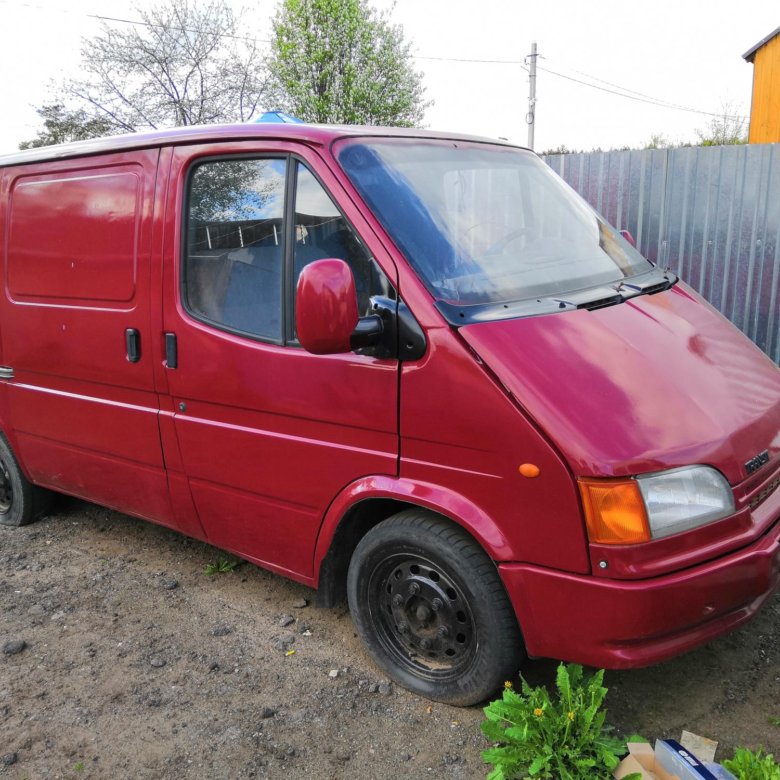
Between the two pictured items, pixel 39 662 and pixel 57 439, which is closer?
pixel 39 662

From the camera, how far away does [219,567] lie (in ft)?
13.4

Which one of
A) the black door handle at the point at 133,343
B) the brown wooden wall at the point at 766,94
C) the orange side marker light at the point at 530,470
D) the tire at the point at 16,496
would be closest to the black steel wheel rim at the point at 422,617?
the orange side marker light at the point at 530,470

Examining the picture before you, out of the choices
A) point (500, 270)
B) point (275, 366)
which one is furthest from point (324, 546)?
point (500, 270)

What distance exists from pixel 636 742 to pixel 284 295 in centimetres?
201

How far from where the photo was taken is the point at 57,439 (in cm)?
416

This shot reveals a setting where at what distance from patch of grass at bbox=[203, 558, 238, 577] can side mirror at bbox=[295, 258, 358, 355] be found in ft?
6.52

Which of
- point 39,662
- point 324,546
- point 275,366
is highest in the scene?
point 275,366

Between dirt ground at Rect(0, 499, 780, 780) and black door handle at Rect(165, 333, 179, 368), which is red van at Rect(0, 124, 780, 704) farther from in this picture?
dirt ground at Rect(0, 499, 780, 780)

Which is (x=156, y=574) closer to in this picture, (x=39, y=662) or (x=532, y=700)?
(x=39, y=662)

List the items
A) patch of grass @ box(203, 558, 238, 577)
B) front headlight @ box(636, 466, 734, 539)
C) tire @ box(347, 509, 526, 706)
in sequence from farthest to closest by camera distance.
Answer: patch of grass @ box(203, 558, 238, 577) < tire @ box(347, 509, 526, 706) < front headlight @ box(636, 466, 734, 539)

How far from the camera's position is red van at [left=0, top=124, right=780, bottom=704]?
2.36 m

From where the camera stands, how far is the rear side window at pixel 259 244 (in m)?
2.86

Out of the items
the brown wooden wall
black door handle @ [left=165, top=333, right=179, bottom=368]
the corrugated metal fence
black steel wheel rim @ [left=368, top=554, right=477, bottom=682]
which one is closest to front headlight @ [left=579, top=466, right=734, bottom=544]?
black steel wheel rim @ [left=368, top=554, right=477, bottom=682]

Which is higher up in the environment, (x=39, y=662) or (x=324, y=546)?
(x=324, y=546)
